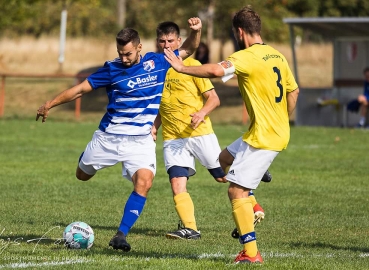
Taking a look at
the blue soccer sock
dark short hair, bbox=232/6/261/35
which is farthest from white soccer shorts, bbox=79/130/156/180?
dark short hair, bbox=232/6/261/35

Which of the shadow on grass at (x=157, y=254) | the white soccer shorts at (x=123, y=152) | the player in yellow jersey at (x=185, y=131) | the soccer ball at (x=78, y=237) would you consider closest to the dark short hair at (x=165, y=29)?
the player in yellow jersey at (x=185, y=131)

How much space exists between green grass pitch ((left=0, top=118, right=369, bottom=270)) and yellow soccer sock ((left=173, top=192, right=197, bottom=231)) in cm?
23

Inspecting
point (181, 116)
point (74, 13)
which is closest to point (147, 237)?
point (181, 116)

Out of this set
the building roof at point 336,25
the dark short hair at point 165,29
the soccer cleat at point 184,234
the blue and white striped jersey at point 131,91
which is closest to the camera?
the blue and white striped jersey at point 131,91

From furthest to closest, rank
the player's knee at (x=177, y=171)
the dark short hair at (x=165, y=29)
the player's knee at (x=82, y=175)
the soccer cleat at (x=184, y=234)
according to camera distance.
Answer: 1. the player's knee at (x=177, y=171)
2. the dark short hair at (x=165, y=29)
3. the soccer cleat at (x=184, y=234)
4. the player's knee at (x=82, y=175)

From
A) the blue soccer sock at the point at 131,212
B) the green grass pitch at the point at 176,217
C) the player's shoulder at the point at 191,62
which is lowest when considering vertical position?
the green grass pitch at the point at 176,217

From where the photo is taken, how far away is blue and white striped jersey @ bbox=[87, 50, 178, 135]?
761 centimetres

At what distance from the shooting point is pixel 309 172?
1437 cm

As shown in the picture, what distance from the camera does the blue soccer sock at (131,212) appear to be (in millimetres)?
7367

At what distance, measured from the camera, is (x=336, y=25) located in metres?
23.3

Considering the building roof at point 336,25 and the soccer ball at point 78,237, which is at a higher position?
the building roof at point 336,25

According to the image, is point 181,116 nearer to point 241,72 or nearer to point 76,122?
point 241,72

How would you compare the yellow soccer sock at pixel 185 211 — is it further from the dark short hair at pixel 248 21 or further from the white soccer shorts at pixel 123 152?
the dark short hair at pixel 248 21

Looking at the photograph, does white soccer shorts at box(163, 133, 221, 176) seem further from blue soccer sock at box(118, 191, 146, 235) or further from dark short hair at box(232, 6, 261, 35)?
dark short hair at box(232, 6, 261, 35)
